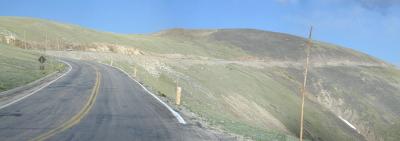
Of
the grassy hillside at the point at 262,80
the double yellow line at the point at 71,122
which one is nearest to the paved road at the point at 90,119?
the double yellow line at the point at 71,122

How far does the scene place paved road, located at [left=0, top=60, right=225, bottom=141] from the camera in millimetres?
16625

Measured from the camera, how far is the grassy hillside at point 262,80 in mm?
51438

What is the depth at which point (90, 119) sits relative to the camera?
806 inches

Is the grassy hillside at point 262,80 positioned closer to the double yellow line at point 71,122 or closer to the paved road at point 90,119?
the paved road at point 90,119

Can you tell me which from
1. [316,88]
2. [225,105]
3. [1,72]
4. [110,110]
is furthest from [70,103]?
[316,88]

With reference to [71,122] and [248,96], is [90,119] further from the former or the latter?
[248,96]

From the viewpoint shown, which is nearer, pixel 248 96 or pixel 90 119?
pixel 90 119

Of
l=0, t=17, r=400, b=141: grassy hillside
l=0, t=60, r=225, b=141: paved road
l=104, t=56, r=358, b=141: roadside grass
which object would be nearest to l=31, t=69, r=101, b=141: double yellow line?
l=0, t=60, r=225, b=141: paved road

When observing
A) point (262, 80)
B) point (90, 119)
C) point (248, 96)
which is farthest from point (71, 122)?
point (262, 80)

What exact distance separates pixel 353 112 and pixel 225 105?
2905 centimetres

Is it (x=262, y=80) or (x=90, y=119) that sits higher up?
(x=90, y=119)

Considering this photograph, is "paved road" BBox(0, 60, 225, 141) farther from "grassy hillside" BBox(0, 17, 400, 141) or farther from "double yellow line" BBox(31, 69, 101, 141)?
"grassy hillside" BBox(0, 17, 400, 141)

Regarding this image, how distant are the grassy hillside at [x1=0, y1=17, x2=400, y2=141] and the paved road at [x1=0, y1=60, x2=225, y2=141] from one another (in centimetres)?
210

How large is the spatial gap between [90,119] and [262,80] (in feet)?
199
